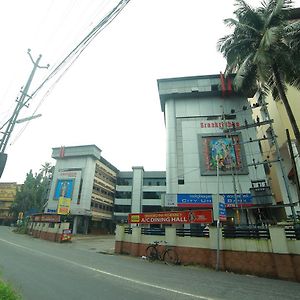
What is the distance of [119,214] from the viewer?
6134 centimetres

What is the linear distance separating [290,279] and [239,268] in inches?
91.2

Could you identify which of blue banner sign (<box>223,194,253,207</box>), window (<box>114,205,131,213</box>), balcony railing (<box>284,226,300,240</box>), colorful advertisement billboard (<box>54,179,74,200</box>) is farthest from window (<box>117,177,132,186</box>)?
balcony railing (<box>284,226,300,240</box>)

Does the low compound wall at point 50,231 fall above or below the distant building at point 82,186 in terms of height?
below

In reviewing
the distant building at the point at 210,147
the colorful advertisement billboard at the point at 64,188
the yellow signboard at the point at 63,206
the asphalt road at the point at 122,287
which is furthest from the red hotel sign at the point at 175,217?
the colorful advertisement billboard at the point at 64,188

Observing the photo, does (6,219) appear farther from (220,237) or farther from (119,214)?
(220,237)

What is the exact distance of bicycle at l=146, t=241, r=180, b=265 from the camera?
14.9 metres

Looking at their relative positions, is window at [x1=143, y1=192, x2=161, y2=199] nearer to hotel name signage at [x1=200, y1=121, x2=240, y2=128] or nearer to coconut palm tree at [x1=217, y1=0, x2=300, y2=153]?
hotel name signage at [x1=200, y1=121, x2=240, y2=128]

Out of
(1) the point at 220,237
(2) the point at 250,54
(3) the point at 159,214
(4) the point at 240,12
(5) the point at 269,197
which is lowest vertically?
(1) the point at 220,237

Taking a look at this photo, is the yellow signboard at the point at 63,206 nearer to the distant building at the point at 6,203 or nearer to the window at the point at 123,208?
the window at the point at 123,208

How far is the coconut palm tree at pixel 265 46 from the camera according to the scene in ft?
53.0

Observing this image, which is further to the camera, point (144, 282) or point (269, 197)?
point (269, 197)

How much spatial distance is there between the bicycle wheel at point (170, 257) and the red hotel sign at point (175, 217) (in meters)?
2.23

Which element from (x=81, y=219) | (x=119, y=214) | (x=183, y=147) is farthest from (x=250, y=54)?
(x=119, y=214)

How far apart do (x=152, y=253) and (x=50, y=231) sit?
77.1 feet
